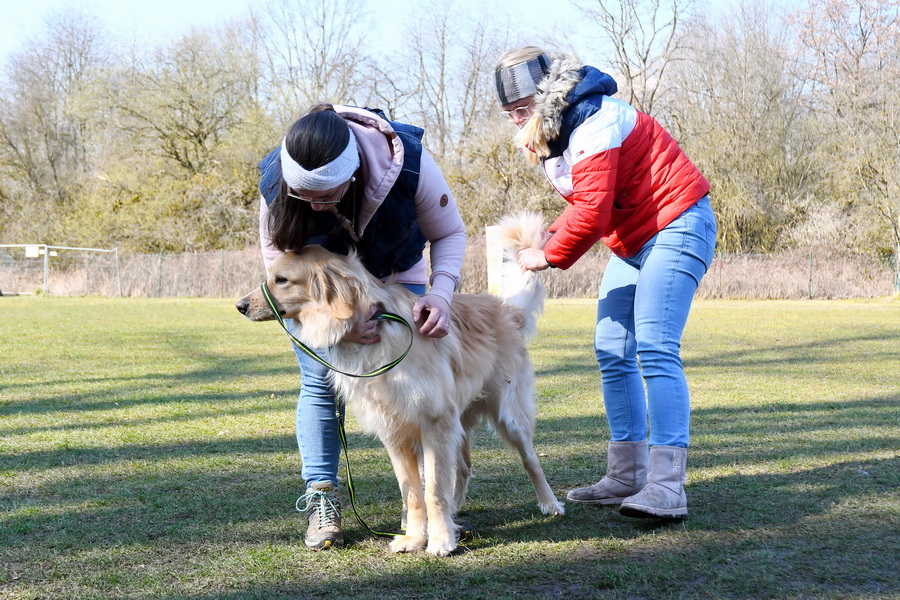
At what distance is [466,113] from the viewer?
1318 inches

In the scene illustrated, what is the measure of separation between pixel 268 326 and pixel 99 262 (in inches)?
726

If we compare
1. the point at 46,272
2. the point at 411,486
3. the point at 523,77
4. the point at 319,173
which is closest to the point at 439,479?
the point at 411,486

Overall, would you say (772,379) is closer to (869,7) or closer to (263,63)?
(869,7)

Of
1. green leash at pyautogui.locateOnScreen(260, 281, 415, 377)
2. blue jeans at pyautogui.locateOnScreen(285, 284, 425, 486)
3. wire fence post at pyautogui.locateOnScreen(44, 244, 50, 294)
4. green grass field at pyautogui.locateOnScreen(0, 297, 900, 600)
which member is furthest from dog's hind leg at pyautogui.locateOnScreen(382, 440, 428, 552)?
wire fence post at pyautogui.locateOnScreen(44, 244, 50, 294)

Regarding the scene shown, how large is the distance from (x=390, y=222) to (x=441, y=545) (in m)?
1.28

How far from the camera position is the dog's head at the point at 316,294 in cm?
290

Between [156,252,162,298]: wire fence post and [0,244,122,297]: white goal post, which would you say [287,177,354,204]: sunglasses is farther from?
[0,244,122,297]: white goal post

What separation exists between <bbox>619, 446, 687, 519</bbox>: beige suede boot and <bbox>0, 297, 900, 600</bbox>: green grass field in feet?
0.32

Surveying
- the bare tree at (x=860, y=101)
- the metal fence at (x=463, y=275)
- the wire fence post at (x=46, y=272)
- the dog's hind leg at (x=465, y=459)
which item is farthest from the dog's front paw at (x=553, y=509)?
the wire fence post at (x=46, y=272)

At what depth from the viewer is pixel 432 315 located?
9.71 ft

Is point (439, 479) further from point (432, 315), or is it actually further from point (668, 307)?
point (668, 307)

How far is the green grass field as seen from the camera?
2684 mm

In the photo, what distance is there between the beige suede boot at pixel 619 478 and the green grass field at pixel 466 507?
10 cm

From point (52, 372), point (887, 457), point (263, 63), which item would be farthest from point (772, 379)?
point (263, 63)
